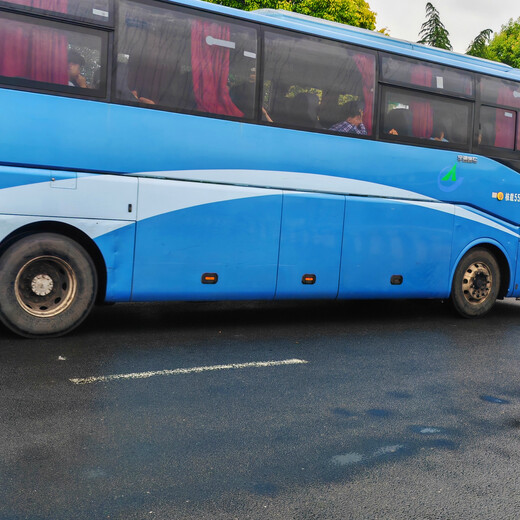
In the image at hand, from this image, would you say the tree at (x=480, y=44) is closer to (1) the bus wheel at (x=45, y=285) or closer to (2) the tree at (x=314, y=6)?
(2) the tree at (x=314, y=6)

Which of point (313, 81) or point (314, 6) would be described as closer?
point (313, 81)

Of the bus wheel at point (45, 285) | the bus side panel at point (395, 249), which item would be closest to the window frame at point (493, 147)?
the bus side panel at point (395, 249)

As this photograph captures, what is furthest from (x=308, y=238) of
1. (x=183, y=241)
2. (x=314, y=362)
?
(x=314, y=362)

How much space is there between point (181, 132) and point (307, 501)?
490 centimetres

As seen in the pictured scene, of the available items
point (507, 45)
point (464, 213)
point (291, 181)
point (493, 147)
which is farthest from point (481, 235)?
point (507, 45)

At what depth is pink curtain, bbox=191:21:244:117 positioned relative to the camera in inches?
296

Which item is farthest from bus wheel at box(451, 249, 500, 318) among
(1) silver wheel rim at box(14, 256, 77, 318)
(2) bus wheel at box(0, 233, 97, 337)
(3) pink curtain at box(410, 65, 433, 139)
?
(1) silver wheel rim at box(14, 256, 77, 318)

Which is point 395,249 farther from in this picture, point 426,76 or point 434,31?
point 434,31

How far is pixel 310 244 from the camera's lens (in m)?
8.30

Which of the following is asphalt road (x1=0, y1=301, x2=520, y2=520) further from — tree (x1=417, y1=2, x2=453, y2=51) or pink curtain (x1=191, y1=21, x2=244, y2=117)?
tree (x1=417, y1=2, x2=453, y2=51)

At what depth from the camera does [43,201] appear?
21.9 feet

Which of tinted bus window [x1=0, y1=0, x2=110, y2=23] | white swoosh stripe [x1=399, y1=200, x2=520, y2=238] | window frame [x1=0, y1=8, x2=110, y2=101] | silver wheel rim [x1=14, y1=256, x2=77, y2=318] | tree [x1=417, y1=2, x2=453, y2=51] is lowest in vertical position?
silver wheel rim [x1=14, y1=256, x2=77, y2=318]

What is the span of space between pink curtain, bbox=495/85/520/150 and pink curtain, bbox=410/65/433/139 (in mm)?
1318

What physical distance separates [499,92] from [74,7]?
247 inches
